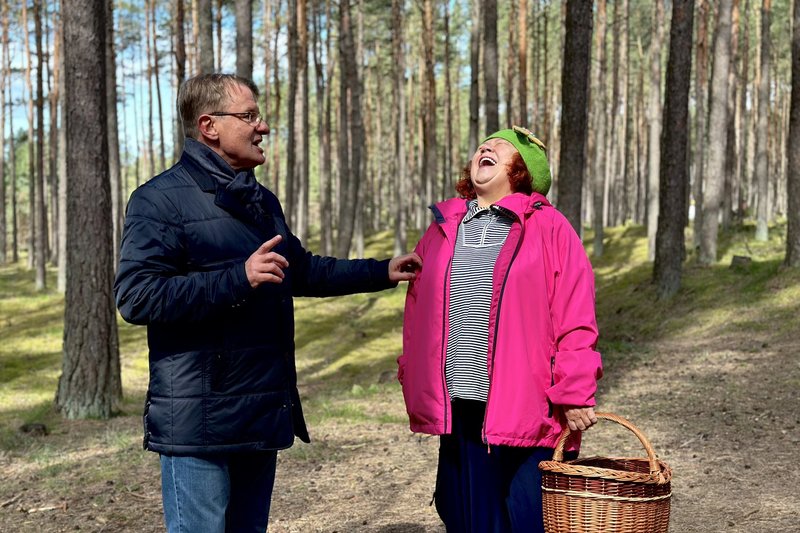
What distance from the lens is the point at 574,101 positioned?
415 inches

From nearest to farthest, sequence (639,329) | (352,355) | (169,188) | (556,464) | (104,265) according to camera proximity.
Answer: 1. (169,188)
2. (556,464)
3. (104,265)
4. (639,329)
5. (352,355)

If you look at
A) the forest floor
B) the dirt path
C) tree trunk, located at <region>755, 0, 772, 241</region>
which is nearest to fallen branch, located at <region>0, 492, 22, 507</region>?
the forest floor

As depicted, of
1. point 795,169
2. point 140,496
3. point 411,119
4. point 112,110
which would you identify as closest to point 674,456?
point 140,496

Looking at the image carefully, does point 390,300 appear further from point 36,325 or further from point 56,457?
point 56,457

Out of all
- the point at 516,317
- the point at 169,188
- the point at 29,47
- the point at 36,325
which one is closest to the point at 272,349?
the point at 169,188

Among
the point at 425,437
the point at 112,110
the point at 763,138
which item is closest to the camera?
the point at 425,437

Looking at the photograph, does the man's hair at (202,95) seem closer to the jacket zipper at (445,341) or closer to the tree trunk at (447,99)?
the jacket zipper at (445,341)

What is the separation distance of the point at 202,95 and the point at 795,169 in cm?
1370

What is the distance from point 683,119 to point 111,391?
10.7 m

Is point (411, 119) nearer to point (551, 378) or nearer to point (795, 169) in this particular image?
point (795, 169)

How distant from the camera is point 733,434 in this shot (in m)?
7.86

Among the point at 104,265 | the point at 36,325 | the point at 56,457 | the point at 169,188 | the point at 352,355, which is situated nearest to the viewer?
the point at 169,188

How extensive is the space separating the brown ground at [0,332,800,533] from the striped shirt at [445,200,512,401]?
243 centimetres

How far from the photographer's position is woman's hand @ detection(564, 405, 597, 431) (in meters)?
3.15
